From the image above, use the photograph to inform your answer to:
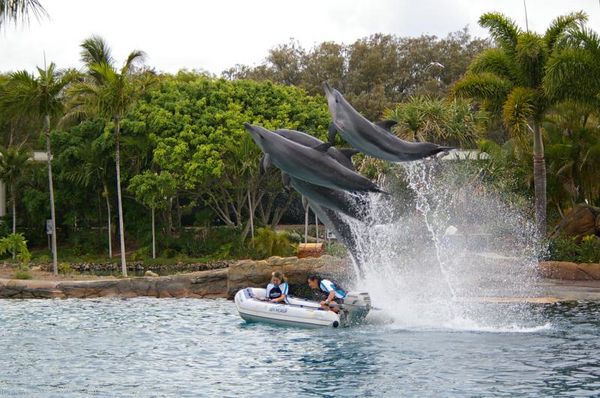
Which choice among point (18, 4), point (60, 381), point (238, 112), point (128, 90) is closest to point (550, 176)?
point (238, 112)

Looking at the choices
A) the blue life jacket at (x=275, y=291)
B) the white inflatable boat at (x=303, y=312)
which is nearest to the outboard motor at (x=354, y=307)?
the white inflatable boat at (x=303, y=312)

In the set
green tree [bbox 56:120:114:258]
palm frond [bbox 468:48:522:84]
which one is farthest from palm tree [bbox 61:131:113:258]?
palm frond [bbox 468:48:522:84]

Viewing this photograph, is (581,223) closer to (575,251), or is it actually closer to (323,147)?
(575,251)

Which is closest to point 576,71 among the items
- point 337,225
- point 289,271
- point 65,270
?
point 289,271

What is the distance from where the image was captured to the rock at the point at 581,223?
98.5ft

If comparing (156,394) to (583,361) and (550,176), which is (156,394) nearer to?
(583,361)

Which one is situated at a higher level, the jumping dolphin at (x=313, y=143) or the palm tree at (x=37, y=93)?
the palm tree at (x=37, y=93)

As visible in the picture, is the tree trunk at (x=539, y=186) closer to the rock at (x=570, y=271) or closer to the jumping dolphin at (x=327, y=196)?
the rock at (x=570, y=271)

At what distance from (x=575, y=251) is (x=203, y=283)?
421 inches

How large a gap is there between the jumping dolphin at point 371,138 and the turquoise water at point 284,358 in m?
3.37

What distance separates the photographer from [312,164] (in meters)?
16.4

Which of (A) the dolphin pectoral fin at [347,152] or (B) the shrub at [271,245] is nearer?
(A) the dolphin pectoral fin at [347,152]

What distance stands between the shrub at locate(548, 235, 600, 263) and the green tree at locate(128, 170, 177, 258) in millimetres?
15293

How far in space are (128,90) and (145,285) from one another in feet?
25.6
